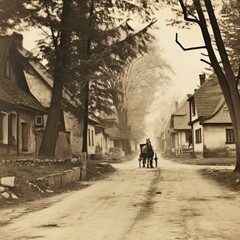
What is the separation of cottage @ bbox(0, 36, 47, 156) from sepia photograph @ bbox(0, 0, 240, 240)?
7 cm

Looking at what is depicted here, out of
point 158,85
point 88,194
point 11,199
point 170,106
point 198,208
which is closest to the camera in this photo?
point 198,208

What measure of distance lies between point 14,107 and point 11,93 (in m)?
0.81

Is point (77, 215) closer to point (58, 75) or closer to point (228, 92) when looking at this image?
point (228, 92)

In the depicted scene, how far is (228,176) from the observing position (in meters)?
19.5

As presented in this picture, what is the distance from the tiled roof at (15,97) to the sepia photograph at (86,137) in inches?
3.7

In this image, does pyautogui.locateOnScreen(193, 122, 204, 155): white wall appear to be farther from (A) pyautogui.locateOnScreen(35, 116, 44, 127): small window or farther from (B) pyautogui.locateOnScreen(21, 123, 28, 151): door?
(B) pyautogui.locateOnScreen(21, 123, 28, 151): door

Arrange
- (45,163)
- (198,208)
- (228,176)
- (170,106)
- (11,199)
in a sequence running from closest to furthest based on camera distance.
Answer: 1. (198,208)
2. (11,199)
3. (228,176)
4. (45,163)
5. (170,106)

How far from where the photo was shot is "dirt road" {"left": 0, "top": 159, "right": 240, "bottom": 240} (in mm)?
7883

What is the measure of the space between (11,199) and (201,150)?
106ft

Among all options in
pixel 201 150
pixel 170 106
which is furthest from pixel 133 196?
pixel 170 106

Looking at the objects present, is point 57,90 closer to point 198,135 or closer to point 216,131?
point 216,131

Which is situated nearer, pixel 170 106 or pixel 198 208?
pixel 198 208

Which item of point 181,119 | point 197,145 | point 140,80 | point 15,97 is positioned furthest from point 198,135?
point 15,97

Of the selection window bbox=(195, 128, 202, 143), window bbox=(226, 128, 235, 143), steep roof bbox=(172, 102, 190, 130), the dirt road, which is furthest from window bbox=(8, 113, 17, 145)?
steep roof bbox=(172, 102, 190, 130)
